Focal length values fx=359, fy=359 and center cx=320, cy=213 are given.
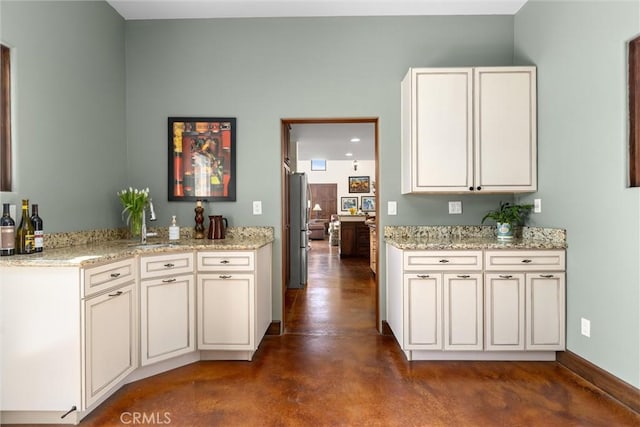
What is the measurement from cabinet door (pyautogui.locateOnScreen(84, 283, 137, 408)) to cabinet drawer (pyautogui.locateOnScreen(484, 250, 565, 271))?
2.49 metres

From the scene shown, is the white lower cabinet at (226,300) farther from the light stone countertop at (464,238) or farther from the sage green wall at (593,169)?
the sage green wall at (593,169)

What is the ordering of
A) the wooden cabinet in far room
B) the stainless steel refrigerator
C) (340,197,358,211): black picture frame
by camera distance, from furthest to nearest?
1. (340,197,358,211): black picture frame
2. the wooden cabinet in far room
3. the stainless steel refrigerator

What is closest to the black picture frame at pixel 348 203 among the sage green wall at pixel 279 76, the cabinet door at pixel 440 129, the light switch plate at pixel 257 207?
the sage green wall at pixel 279 76

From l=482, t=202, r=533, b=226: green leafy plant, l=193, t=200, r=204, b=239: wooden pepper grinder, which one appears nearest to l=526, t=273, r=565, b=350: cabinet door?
l=482, t=202, r=533, b=226: green leafy plant

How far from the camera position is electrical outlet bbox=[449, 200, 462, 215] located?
3.25 meters

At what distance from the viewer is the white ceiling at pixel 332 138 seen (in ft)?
20.5

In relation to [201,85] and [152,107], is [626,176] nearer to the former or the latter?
[201,85]

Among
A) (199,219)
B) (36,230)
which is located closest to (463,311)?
(199,219)

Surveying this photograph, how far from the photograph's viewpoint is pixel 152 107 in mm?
3293

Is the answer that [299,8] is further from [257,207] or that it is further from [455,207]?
[455,207]

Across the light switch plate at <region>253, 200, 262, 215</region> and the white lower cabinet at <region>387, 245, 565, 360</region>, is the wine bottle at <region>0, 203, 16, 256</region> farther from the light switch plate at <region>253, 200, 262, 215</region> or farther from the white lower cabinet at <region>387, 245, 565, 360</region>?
the white lower cabinet at <region>387, 245, 565, 360</region>

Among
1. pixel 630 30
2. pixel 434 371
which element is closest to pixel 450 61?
pixel 630 30

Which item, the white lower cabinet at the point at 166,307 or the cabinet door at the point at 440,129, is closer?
the white lower cabinet at the point at 166,307

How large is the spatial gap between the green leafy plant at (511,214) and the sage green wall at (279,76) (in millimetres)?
239
